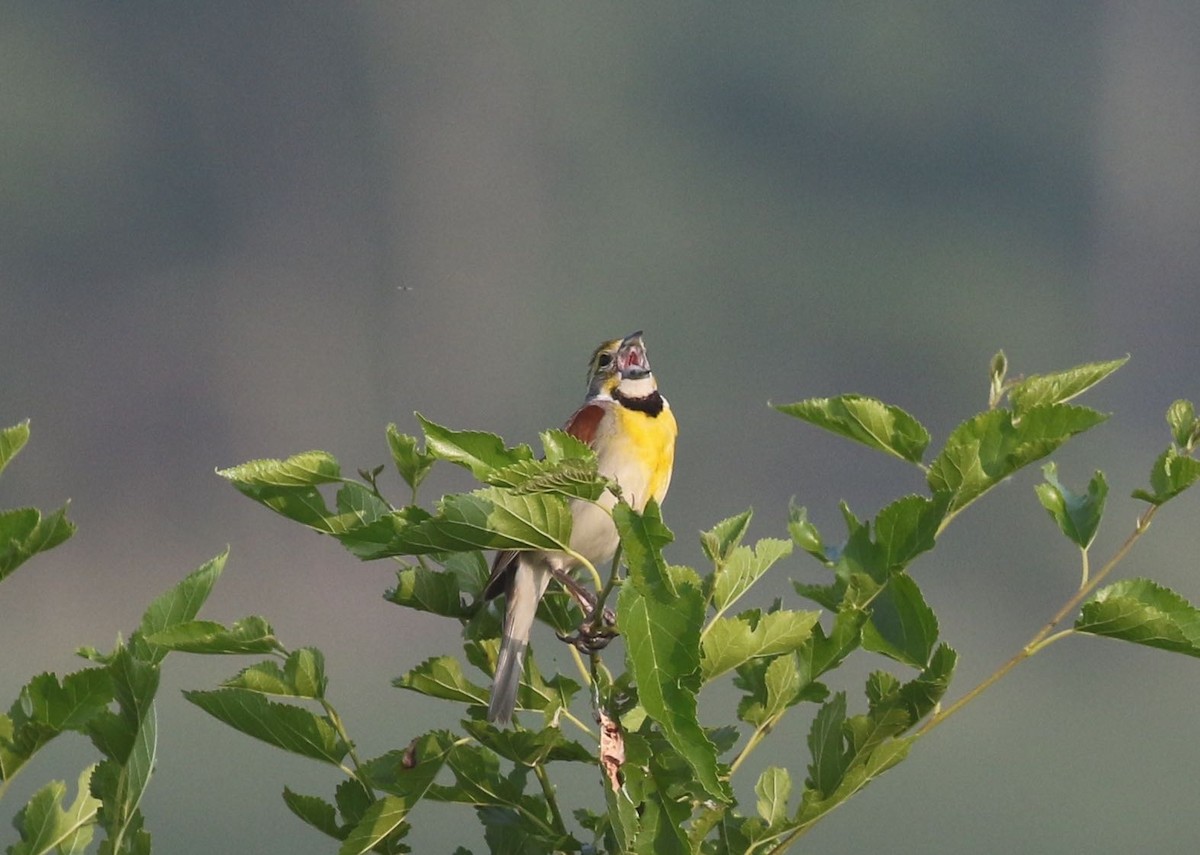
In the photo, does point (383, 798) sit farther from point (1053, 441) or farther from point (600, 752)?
point (1053, 441)

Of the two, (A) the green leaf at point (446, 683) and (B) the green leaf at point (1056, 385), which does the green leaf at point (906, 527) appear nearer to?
(B) the green leaf at point (1056, 385)

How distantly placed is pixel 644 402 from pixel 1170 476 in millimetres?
918

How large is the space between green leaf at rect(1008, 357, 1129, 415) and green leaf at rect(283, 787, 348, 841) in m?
0.49

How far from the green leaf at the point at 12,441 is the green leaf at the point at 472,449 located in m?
0.30

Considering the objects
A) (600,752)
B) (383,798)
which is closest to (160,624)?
(383,798)

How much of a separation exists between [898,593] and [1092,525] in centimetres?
14

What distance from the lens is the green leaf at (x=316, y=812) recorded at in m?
0.92

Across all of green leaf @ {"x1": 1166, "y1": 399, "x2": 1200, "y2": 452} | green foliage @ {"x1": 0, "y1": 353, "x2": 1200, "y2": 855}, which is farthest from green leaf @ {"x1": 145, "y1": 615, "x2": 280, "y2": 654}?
green leaf @ {"x1": 1166, "y1": 399, "x2": 1200, "y2": 452}

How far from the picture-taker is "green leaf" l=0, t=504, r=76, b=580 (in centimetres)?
84

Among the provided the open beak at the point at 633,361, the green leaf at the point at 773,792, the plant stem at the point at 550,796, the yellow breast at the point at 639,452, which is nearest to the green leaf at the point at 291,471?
the plant stem at the point at 550,796

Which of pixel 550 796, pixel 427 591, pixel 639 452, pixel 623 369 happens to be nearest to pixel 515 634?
pixel 427 591

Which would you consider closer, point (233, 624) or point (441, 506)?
point (441, 506)

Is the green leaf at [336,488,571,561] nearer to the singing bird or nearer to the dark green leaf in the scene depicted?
the dark green leaf

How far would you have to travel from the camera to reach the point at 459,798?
88 cm
